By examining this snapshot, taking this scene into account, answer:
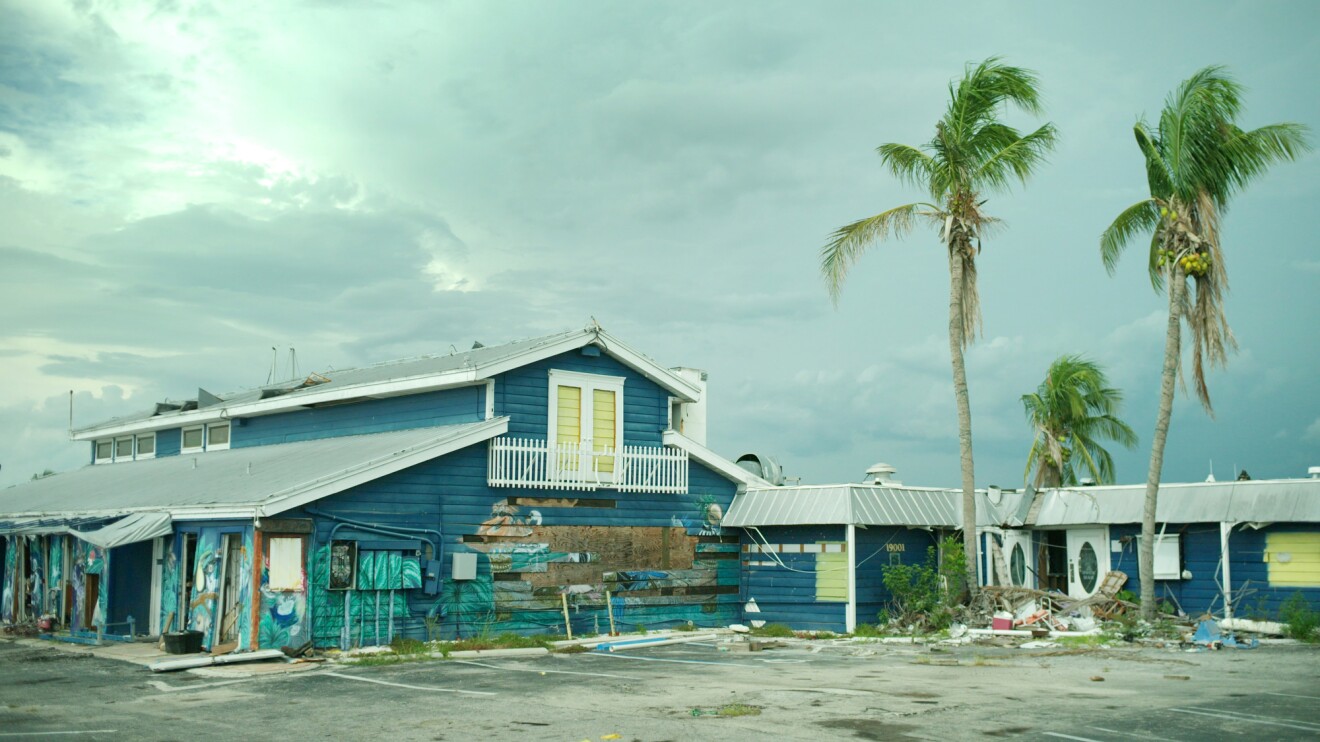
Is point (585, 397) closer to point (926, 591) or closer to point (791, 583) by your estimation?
point (791, 583)

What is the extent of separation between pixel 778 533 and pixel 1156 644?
26.4 feet

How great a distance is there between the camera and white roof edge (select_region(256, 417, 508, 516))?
754 inches

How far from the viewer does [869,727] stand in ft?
39.8

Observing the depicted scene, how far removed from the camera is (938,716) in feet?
42.1

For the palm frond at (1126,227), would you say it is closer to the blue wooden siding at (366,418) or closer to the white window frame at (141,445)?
the blue wooden siding at (366,418)

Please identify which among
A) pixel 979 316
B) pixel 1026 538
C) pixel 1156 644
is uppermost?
pixel 979 316

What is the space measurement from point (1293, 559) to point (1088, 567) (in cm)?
460

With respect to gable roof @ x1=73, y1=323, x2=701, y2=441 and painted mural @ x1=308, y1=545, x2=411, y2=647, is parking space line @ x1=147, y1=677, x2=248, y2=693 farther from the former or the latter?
gable roof @ x1=73, y1=323, x2=701, y2=441

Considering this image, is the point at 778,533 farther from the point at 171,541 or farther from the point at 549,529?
the point at 171,541

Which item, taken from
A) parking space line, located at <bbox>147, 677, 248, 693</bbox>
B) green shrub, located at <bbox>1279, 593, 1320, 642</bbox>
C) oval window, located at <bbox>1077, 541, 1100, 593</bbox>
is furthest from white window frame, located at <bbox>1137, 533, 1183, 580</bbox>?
parking space line, located at <bbox>147, 677, 248, 693</bbox>

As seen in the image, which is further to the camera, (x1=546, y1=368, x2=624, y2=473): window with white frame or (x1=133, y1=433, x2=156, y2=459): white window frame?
(x1=133, y1=433, x2=156, y2=459): white window frame

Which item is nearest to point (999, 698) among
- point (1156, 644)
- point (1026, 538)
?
point (1156, 644)

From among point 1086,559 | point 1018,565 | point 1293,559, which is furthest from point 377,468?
point 1293,559

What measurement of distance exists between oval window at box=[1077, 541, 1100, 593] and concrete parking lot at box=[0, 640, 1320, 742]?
19.6 ft
